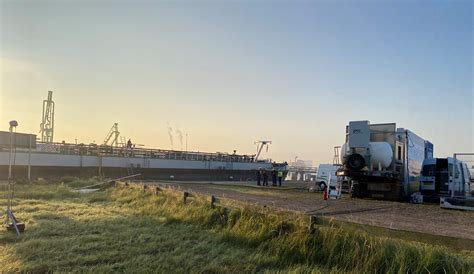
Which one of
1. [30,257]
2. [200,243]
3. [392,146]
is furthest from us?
[392,146]

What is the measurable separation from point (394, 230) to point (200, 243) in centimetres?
345

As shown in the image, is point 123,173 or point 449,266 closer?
point 449,266

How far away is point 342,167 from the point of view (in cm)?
1686

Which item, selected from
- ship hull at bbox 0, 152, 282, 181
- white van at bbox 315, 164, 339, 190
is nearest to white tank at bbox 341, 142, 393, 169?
white van at bbox 315, 164, 339, 190

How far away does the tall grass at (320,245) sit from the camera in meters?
5.36

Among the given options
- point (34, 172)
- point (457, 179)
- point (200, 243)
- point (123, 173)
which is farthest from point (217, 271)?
point (123, 173)

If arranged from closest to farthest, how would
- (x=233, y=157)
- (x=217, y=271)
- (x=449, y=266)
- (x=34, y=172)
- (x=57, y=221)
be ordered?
(x=449, y=266)
(x=217, y=271)
(x=57, y=221)
(x=34, y=172)
(x=233, y=157)

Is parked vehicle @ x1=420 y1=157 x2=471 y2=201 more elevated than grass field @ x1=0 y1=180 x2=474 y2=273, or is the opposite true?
parked vehicle @ x1=420 y1=157 x2=471 y2=201

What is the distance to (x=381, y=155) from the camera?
51.5 feet

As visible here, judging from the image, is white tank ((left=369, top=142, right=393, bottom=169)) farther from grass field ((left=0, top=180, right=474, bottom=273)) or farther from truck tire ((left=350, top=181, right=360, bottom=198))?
grass field ((left=0, top=180, right=474, bottom=273))

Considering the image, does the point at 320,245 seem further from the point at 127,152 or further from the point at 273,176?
the point at 127,152

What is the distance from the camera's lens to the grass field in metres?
5.66

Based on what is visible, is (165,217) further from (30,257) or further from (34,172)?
(34,172)

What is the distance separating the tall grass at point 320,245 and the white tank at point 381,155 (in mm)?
8958
